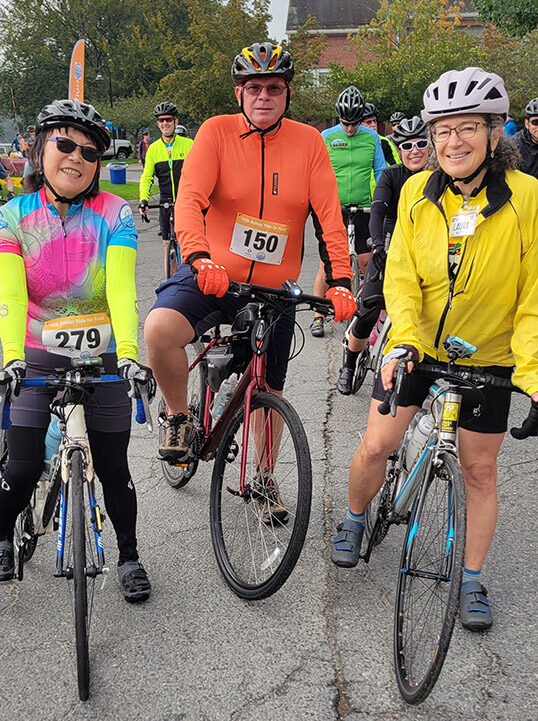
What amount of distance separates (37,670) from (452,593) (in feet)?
5.37

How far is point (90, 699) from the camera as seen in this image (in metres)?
2.91

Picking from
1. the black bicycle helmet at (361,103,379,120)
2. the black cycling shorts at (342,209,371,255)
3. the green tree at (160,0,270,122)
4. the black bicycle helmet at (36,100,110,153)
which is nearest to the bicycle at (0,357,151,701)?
the black bicycle helmet at (36,100,110,153)

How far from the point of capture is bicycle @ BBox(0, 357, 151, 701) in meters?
2.91

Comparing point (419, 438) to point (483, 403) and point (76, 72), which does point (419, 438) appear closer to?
point (483, 403)

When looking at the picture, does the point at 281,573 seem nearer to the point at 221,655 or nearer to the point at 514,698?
the point at 221,655

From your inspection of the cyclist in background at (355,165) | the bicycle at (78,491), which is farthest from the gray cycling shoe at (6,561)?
the cyclist in background at (355,165)

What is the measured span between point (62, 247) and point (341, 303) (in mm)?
1250

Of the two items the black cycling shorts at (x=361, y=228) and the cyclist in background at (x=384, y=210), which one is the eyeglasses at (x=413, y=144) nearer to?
the cyclist in background at (x=384, y=210)

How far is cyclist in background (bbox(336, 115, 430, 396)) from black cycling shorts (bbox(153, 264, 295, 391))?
6.60 feet

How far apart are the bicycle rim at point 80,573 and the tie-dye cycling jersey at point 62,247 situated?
0.64 meters

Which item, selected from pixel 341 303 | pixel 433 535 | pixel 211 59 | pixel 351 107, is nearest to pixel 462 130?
pixel 341 303

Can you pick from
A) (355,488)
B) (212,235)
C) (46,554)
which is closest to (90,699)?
(46,554)

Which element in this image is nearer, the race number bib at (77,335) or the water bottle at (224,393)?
the race number bib at (77,335)

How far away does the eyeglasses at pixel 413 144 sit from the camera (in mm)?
6098
